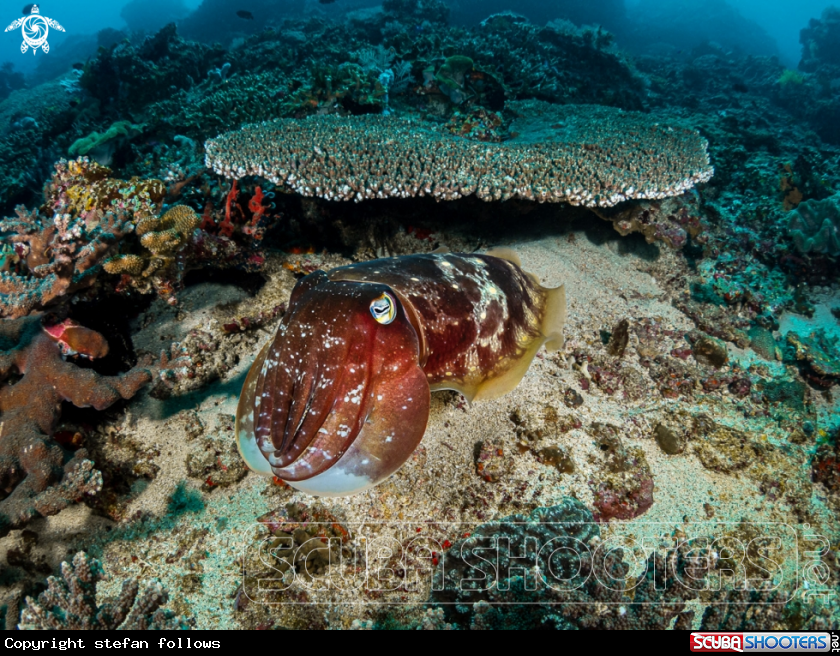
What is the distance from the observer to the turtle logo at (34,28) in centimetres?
839

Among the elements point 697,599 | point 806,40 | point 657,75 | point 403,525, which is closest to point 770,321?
point 697,599

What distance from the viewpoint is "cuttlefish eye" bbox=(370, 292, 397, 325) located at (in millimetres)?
2121

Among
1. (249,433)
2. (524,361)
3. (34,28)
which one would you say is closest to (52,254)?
(249,433)

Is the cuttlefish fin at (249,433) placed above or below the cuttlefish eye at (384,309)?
below

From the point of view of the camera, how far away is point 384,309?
215 cm

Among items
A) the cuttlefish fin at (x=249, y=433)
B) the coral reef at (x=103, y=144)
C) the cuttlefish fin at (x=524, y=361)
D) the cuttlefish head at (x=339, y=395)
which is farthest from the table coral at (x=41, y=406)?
the coral reef at (x=103, y=144)

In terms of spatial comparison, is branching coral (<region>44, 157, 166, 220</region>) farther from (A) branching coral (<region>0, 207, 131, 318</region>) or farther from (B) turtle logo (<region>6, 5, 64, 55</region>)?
(B) turtle logo (<region>6, 5, 64, 55</region>)

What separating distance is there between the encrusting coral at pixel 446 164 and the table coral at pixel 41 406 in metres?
2.77

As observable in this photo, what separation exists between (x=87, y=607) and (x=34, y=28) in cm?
1409

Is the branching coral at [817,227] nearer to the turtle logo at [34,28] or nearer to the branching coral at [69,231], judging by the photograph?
the branching coral at [69,231]

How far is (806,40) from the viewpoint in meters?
30.0

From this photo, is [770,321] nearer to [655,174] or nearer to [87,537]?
[655,174]

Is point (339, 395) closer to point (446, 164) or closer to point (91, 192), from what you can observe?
point (91, 192)

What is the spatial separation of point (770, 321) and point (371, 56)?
11.7m
